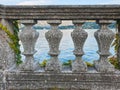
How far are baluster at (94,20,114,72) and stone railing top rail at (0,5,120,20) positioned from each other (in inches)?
5.9

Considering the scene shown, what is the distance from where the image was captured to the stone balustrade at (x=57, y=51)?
3910 mm

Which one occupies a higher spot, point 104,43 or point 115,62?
point 104,43

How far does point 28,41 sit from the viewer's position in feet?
13.0

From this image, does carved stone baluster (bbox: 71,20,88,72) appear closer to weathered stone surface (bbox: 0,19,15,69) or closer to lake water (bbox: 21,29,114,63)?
lake water (bbox: 21,29,114,63)

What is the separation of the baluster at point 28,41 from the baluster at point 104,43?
101cm

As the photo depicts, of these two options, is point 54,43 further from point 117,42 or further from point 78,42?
point 117,42

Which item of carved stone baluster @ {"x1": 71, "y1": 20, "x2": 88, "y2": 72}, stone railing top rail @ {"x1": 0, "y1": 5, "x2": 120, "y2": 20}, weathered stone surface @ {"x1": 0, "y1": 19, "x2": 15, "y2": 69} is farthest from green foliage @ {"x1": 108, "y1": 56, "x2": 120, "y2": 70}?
weathered stone surface @ {"x1": 0, "y1": 19, "x2": 15, "y2": 69}

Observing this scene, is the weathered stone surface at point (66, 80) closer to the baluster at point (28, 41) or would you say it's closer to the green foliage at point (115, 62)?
the baluster at point (28, 41)

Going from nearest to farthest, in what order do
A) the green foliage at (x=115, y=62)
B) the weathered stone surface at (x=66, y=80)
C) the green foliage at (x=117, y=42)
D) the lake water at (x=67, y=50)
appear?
the weathered stone surface at (x=66, y=80) < the green foliage at (x=117, y=42) < the green foliage at (x=115, y=62) < the lake water at (x=67, y=50)

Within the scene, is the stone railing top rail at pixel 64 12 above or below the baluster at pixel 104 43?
above

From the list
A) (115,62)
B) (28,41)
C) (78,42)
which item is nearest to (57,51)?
(78,42)

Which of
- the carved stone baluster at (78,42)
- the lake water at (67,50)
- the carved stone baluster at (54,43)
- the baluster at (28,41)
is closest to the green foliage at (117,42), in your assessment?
the lake water at (67,50)

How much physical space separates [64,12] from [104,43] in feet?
2.56

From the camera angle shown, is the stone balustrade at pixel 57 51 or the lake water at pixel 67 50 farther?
the lake water at pixel 67 50
